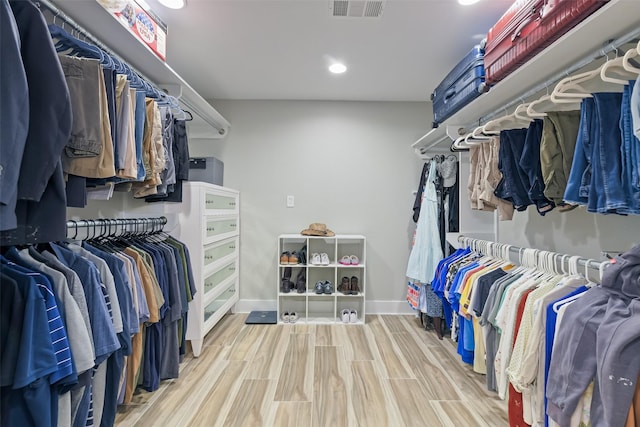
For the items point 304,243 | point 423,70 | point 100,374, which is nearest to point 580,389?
Result: point 100,374

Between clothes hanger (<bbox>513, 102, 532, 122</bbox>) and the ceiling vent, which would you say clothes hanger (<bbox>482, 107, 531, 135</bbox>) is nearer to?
clothes hanger (<bbox>513, 102, 532, 122</bbox>)

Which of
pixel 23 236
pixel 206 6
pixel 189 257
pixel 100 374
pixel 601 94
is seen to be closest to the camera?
pixel 23 236

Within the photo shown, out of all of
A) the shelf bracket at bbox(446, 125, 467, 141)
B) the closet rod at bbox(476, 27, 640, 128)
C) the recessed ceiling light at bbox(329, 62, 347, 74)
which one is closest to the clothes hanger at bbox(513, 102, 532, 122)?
the closet rod at bbox(476, 27, 640, 128)

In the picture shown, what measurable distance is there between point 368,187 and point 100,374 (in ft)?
9.14

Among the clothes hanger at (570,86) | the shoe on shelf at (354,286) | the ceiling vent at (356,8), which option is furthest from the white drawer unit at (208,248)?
the clothes hanger at (570,86)

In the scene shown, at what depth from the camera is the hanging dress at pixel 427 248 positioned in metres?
2.93

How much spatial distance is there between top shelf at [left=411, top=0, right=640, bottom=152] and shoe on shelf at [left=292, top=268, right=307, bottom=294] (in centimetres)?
205

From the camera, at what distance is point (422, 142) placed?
10.7ft

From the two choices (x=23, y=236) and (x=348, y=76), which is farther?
(x=348, y=76)

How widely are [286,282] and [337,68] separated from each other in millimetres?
2048

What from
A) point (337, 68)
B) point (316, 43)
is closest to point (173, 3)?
point (316, 43)

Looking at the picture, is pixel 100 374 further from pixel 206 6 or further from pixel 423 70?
pixel 423 70

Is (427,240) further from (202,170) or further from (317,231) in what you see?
(202,170)

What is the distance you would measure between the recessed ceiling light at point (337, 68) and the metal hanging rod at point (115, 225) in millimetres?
1771
